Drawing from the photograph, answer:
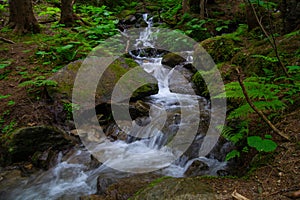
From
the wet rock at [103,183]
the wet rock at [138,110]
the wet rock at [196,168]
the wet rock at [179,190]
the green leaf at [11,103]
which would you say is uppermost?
the green leaf at [11,103]

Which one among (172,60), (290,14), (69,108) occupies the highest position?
(290,14)

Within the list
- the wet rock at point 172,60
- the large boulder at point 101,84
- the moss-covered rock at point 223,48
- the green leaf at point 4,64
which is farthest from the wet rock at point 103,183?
the wet rock at point 172,60

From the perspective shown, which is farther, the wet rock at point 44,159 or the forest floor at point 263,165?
the wet rock at point 44,159

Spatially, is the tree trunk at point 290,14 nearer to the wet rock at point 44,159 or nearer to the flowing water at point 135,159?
the flowing water at point 135,159

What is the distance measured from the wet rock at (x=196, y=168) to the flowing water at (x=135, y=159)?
10 centimetres

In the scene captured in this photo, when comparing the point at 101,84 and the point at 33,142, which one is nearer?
the point at 33,142

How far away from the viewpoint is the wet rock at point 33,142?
15.0 feet

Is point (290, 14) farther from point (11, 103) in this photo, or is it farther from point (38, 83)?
point (11, 103)

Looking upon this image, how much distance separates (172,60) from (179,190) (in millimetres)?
7129

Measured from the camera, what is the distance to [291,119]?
3.15m

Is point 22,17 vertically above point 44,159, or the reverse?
point 22,17

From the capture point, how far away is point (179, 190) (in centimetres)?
237

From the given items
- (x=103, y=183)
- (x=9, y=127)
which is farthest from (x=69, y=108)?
(x=103, y=183)

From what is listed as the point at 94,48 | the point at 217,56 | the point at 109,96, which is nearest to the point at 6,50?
the point at 94,48
